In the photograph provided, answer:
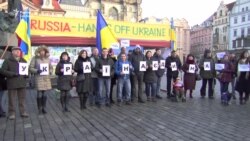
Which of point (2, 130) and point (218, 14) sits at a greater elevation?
point (218, 14)

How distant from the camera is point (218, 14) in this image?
103562 mm

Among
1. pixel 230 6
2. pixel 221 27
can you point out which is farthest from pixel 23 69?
pixel 221 27

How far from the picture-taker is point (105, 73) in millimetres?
12445

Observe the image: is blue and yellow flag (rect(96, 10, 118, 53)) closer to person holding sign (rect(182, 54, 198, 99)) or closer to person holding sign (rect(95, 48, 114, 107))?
person holding sign (rect(95, 48, 114, 107))

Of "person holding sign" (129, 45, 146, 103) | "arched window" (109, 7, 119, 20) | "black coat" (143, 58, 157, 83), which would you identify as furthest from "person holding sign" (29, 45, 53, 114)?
"arched window" (109, 7, 119, 20)

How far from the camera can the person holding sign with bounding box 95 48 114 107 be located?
40.9 feet

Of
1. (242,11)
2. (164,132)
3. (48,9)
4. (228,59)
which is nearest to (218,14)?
(242,11)

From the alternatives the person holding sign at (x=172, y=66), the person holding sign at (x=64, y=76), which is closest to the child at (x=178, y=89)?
the person holding sign at (x=172, y=66)

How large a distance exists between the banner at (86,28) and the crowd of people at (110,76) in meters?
3.02

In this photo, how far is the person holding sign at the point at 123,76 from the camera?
12.9 metres

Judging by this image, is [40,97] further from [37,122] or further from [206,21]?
[206,21]

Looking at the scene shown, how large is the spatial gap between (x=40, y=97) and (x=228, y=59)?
6.92 m

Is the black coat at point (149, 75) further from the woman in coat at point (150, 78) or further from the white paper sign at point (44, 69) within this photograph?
the white paper sign at point (44, 69)

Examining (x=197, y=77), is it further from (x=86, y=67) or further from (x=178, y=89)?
(x=86, y=67)
